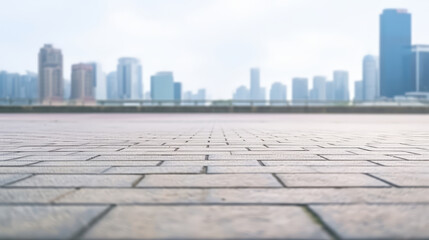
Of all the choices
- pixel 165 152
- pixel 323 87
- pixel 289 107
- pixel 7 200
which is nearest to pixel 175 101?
pixel 289 107

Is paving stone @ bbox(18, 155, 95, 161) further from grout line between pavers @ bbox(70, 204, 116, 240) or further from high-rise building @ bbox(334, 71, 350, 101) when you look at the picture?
high-rise building @ bbox(334, 71, 350, 101)

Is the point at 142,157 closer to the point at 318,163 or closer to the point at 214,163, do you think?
the point at 214,163

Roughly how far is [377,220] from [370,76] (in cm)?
18841

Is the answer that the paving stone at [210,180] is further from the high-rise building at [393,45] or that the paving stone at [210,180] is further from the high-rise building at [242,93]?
the high-rise building at [393,45]

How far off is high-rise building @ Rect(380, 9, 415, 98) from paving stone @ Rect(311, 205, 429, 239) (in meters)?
165

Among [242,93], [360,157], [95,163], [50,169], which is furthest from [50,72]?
[360,157]

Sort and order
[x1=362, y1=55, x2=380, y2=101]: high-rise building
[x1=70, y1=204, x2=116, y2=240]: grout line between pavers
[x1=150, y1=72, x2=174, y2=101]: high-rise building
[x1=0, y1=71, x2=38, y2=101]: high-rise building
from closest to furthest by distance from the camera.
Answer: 1. [x1=70, y1=204, x2=116, y2=240]: grout line between pavers
2. [x1=0, y1=71, x2=38, y2=101]: high-rise building
3. [x1=150, y1=72, x2=174, y2=101]: high-rise building
4. [x1=362, y1=55, x2=380, y2=101]: high-rise building

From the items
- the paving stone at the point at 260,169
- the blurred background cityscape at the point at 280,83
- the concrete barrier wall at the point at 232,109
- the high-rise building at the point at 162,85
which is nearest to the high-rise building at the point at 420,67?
the blurred background cityscape at the point at 280,83

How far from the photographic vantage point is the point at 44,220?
4.32 ft

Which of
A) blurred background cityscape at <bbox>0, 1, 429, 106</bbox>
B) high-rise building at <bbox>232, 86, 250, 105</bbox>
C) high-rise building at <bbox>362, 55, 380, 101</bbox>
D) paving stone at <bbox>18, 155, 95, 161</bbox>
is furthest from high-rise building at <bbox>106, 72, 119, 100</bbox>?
paving stone at <bbox>18, 155, 95, 161</bbox>

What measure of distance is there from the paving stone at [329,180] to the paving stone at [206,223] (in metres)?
0.49

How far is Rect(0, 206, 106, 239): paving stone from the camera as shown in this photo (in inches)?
46.6

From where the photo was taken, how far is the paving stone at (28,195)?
1.60 meters

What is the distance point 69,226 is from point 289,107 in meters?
23.7
